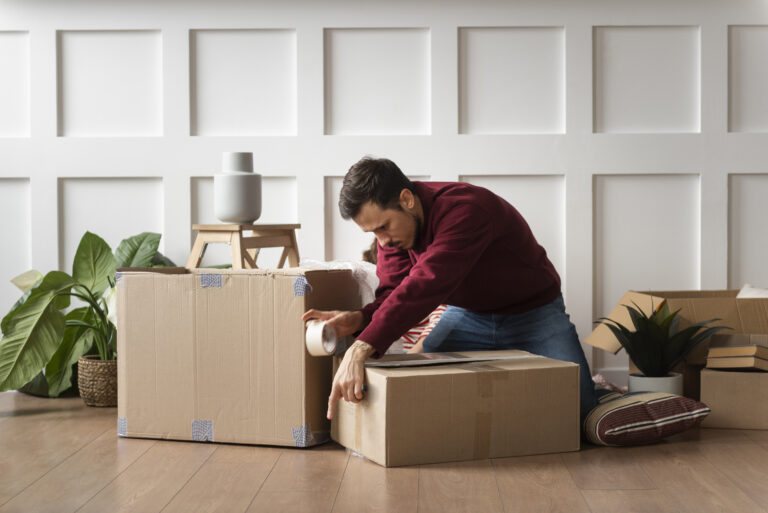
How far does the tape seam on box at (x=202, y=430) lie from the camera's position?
2.26 meters

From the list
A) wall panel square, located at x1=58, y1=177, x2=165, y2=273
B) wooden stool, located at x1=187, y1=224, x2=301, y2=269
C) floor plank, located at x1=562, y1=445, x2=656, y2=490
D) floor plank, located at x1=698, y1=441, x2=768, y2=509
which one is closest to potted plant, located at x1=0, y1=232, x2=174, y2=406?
wall panel square, located at x1=58, y1=177, x2=165, y2=273

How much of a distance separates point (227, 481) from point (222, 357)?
0.43 meters

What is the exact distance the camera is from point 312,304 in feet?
7.29

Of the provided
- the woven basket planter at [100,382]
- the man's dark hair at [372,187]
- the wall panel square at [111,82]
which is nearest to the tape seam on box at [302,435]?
the man's dark hair at [372,187]

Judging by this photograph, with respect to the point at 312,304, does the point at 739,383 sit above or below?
below

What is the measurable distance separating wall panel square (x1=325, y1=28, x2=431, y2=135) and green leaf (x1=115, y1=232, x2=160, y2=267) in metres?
0.76

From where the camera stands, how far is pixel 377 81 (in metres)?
3.13

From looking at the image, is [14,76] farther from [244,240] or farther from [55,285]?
[244,240]

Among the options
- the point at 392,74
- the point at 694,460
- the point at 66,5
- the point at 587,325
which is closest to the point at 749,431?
the point at 694,460

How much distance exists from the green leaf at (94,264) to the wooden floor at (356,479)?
69 cm

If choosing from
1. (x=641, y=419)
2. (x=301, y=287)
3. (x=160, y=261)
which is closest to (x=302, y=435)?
(x=301, y=287)

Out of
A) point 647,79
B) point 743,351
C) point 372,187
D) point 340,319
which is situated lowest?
point 743,351

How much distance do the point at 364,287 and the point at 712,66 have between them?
1.59 metres

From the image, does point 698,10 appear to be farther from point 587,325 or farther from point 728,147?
point 587,325
